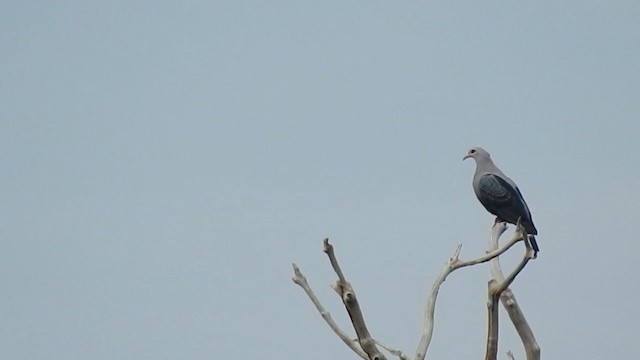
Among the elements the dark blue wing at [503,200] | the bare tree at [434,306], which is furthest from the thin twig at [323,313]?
the dark blue wing at [503,200]

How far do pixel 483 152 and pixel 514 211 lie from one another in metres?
0.75

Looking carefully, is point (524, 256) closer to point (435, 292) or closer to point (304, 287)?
point (435, 292)

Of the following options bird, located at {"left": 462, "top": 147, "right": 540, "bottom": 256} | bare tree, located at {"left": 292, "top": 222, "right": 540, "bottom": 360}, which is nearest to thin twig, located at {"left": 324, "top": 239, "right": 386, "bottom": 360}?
bare tree, located at {"left": 292, "top": 222, "right": 540, "bottom": 360}

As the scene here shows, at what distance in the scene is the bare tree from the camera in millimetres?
7617

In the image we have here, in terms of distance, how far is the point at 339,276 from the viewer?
7531 millimetres

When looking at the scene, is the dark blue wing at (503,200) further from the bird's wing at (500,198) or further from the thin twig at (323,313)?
the thin twig at (323,313)

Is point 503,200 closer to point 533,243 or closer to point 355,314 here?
point 533,243

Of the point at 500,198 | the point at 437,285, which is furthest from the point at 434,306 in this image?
the point at 500,198

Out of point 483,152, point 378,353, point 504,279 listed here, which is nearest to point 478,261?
point 504,279

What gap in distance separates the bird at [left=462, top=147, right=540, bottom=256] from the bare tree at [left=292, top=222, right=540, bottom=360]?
47 centimetres

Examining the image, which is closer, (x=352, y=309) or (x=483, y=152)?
(x=352, y=309)

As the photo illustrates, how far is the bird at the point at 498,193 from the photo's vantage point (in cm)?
882

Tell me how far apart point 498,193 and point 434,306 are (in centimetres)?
148

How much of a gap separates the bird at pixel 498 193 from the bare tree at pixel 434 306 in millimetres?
468
